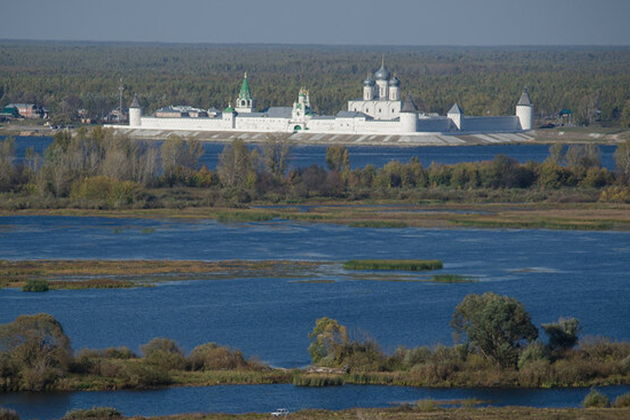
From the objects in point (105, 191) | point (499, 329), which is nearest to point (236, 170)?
point (105, 191)

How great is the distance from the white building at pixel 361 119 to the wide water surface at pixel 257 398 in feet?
183

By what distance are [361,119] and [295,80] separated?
167 feet

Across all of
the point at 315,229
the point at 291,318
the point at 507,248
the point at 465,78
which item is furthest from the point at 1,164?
the point at 465,78

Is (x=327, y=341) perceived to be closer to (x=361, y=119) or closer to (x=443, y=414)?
(x=443, y=414)

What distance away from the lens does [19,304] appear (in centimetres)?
2016

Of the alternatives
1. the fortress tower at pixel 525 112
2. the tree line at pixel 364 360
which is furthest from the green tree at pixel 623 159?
the fortress tower at pixel 525 112

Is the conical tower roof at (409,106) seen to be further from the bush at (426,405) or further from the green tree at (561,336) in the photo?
the bush at (426,405)

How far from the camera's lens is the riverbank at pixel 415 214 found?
102 ft

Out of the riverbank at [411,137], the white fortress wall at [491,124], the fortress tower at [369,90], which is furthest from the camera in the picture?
the fortress tower at [369,90]

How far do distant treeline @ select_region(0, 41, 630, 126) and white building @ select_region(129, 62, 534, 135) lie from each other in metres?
5.65

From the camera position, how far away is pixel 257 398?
48.7 feet

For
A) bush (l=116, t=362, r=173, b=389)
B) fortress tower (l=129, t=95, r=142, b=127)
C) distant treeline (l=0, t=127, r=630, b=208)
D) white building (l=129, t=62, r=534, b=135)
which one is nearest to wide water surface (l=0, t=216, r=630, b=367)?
bush (l=116, t=362, r=173, b=389)

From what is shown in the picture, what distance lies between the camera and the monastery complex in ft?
237

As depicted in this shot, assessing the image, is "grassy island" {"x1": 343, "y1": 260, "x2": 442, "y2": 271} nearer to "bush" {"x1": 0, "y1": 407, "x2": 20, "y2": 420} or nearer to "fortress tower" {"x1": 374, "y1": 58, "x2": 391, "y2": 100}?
"bush" {"x1": 0, "y1": 407, "x2": 20, "y2": 420}
